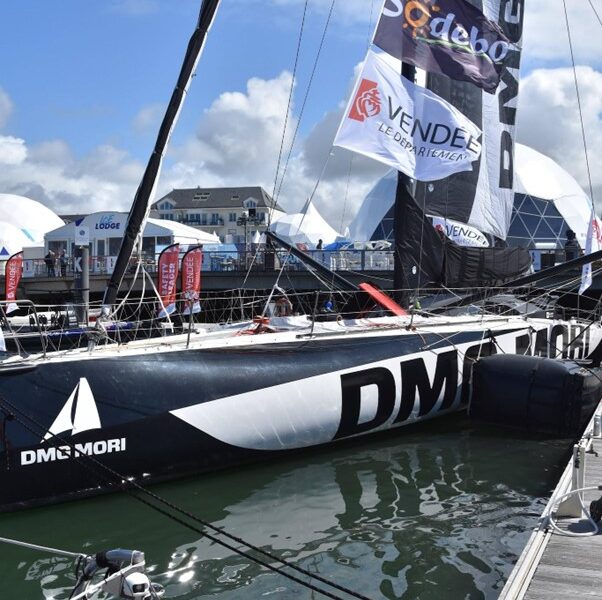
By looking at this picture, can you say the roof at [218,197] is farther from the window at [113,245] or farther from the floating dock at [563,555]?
the floating dock at [563,555]

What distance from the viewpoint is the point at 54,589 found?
6492mm

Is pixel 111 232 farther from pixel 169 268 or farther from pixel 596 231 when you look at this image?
pixel 596 231

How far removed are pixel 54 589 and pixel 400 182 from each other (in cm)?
936

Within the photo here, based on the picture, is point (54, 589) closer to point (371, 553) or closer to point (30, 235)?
point (371, 553)

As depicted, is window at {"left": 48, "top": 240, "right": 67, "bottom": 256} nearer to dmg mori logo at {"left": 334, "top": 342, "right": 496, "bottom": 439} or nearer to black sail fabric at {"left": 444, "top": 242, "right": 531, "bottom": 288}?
black sail fabric at {"left": 444, "top": 242, "right": 531, "bottom": 288}

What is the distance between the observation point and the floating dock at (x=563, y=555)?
5.37 m

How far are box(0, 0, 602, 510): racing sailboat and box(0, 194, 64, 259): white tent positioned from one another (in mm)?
50434

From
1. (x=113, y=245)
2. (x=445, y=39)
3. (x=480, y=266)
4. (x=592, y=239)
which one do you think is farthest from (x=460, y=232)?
(x=113, y=245)

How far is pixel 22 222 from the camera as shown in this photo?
67062 millimetres

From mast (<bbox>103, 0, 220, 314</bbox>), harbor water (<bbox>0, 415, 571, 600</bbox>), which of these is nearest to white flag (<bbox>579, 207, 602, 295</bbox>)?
harbor water (<bbox>0, 415, 571, 600</bbox>)

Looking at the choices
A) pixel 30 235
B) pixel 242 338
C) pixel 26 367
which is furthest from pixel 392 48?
pixel 30 235

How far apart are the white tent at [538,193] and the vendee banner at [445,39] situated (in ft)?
105

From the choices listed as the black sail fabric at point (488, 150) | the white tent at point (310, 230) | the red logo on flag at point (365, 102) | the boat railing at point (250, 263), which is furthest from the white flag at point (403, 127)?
the white tent at point (310, 230)

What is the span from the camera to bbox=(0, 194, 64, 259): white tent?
59.6m
